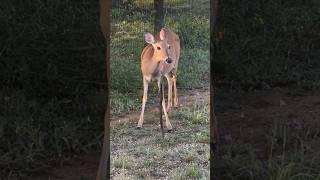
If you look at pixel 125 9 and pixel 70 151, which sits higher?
pixel 125 9

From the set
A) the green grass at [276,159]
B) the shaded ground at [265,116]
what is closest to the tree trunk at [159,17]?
the green grass at [276,159]

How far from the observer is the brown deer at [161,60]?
3.77 metres

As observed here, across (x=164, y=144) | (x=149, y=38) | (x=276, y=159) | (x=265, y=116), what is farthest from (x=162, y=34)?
(x=265, y=116)

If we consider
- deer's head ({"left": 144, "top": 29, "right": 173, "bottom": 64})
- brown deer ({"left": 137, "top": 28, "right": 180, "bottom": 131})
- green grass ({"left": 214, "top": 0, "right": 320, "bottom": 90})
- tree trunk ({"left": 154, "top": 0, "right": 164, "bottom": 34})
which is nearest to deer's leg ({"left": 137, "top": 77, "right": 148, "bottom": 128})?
brown deer ({"left": 137, "top": 28, "right": 180, "bottom": 131})

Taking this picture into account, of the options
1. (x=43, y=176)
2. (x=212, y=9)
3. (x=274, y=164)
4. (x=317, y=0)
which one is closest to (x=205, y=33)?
(x=212, y=9)

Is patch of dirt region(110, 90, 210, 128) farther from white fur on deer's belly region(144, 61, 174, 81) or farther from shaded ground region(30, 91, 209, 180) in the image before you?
white fur on deer's belly region(144, 61, 174, 81)

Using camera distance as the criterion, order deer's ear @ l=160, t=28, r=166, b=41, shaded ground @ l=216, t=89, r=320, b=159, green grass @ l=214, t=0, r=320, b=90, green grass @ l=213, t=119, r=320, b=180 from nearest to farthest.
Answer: deer's ear @ l=160, t=28, r=166, b=41 → green grass @ l=213, t=119, r=320, b=180 → shaded ground @ l=216, t=89, r=320, b=159 → green grass @ l=214, t=0, r=320, b=90

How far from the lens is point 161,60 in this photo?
3846 millimetres

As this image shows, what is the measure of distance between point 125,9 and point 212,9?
18.7 inches

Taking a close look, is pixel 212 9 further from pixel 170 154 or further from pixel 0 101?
pixel 0 101

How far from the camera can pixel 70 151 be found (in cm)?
508

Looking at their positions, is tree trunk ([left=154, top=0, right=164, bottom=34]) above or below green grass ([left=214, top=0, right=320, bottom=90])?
above

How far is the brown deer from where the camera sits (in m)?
3.77

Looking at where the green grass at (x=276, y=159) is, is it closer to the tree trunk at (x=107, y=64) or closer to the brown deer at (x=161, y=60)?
the tree trunk at (x=107, y=64)
